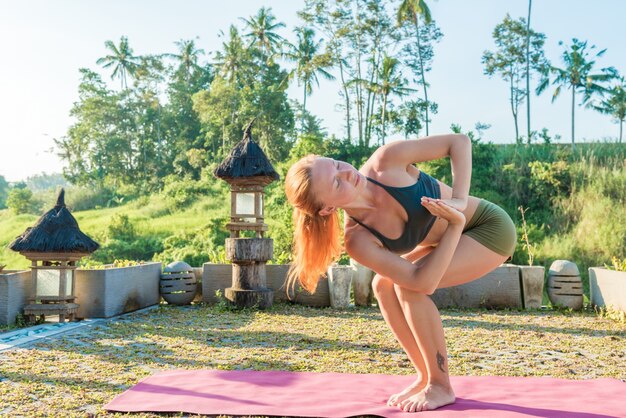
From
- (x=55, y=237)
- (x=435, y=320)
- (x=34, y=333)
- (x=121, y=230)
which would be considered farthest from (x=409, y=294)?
(x=121, y=230)

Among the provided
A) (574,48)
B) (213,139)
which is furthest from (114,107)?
(574,48)

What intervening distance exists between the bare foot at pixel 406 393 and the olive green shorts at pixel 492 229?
0.70 meters

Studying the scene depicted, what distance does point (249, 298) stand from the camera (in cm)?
646

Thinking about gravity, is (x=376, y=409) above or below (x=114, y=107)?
below

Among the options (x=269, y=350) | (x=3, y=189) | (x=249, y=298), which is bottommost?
(x=269, y=350)

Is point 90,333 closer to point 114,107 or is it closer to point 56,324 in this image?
point 56,324

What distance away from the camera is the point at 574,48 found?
23281 millimetres

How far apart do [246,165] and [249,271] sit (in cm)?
115

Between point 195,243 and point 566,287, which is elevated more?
point 195,243

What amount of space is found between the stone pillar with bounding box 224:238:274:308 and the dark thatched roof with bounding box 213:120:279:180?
2.31 ft

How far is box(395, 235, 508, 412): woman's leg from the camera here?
2.55 metres

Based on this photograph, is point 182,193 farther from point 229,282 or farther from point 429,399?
point 429,399

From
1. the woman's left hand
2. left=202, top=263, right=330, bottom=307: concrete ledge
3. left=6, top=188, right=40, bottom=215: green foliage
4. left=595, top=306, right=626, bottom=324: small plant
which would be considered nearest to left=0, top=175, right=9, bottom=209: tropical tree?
left=6, top=188, right=40, bottom=215: green foliage

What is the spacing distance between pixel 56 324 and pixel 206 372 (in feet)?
8.29
